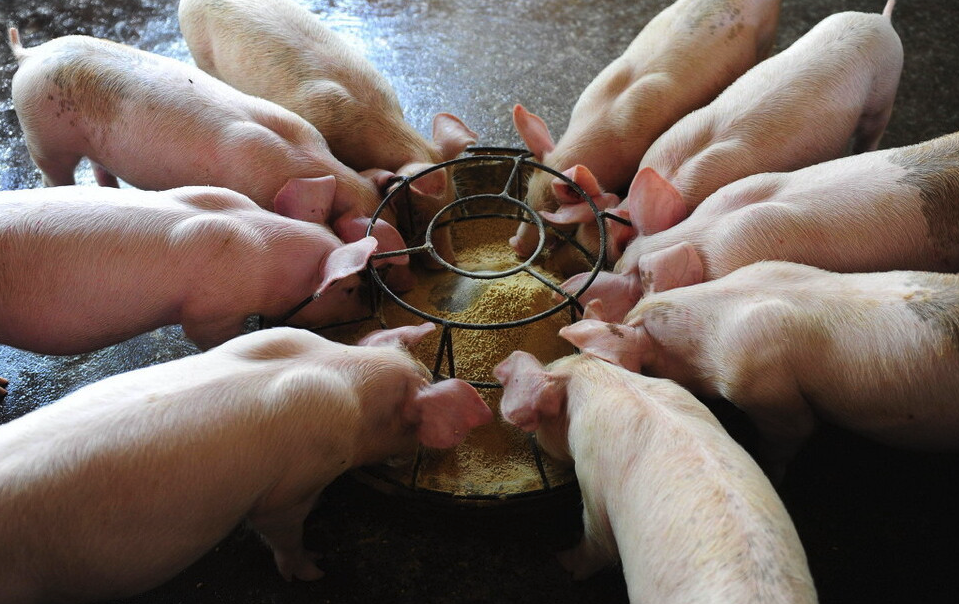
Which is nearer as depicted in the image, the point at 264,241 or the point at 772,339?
the point at 772,339

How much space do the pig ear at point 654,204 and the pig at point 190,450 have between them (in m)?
0.93

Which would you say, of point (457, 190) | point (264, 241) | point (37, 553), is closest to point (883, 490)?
point (457, 190)

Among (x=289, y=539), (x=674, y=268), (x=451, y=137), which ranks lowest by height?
(x=289, y=539)

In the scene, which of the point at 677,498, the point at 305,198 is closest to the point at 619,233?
the point at 305,198

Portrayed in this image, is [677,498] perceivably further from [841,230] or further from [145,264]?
[145,264]

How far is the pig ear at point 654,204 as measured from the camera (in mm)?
2297

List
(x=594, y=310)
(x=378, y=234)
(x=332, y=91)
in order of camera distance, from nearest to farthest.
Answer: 1. (x=594, y=310)
2. (x=378, y=234)
3. (x=332, y=91)

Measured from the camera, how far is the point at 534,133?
2.73 m

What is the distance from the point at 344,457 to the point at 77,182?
88.1 inches

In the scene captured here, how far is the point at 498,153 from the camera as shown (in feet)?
9.24

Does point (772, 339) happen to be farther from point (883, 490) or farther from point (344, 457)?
point (344, 457)

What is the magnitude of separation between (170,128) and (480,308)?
4.01ft

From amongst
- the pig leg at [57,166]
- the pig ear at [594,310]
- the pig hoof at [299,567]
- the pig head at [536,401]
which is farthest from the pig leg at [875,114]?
the pig leg at [57,166]

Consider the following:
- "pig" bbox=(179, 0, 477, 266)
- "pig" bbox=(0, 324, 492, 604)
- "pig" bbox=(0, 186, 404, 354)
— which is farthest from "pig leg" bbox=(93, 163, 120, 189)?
"pig" bbox=(0, 324, 492, 604)
